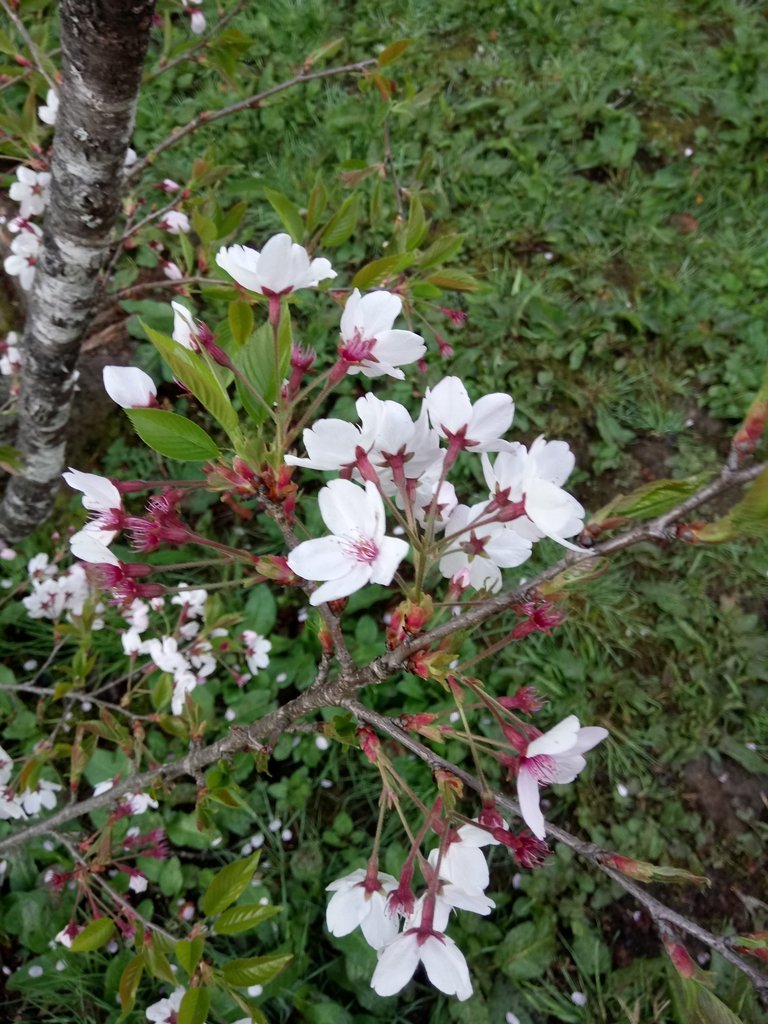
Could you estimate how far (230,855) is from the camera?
74.8 inches

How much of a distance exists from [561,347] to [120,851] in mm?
2193

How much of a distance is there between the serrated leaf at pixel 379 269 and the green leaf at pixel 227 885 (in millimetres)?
841

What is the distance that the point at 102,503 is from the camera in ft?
2.51

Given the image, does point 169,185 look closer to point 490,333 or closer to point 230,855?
point 490,333

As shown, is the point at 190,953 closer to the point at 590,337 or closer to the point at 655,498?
the point at 655,498

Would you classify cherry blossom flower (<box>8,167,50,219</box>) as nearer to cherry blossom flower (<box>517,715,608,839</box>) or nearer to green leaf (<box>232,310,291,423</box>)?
green leaf (<box>232,310,291,423</box>)

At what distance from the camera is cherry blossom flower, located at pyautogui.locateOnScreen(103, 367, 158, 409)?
2.54 ft

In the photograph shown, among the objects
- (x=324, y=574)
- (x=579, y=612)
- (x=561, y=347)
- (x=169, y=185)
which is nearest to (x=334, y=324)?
(x=169, y=185)

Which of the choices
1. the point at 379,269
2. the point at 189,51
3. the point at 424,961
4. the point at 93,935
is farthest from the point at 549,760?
the point at 189,51

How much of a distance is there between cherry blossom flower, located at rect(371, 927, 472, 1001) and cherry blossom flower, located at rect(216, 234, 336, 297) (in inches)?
28.9

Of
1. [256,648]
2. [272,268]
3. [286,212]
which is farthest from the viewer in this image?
[256,648]

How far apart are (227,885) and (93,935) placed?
0.97 ft

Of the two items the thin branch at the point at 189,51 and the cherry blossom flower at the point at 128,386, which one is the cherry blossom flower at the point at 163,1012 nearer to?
the cherry blossom flower at the point at 128,386

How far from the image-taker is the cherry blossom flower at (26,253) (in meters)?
1.63
